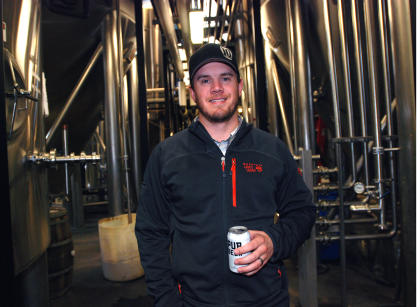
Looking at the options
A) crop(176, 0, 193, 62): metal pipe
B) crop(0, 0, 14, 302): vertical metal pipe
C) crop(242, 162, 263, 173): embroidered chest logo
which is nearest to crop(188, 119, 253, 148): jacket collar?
crop(242, 162, 263, 173): embroidered chest logo

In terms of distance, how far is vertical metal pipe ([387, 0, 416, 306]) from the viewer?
199 centimetres

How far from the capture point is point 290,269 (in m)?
3.54

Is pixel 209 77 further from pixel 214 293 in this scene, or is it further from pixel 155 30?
pixel 155 30

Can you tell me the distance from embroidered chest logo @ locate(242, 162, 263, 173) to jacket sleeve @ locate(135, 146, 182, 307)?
0.39 m

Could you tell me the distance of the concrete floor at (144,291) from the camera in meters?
2.77

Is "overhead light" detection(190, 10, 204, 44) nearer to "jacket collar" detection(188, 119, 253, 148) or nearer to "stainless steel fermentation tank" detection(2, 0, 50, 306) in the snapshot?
"stainless steel fermentation tank" detection(2, 0, 50, 306)

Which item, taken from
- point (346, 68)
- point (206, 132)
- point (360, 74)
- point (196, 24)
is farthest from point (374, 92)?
point (196, 24)

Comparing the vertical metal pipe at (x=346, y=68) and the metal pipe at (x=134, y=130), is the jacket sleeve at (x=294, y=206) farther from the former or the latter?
the metal pipe at (x=134, y=130)

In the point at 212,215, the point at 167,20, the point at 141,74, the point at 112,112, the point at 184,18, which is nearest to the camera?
the point at 212,215

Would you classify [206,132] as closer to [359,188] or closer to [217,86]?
[217,86]

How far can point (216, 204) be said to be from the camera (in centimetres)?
127

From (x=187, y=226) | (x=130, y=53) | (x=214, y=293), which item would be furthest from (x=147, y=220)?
(x=130, y=53)

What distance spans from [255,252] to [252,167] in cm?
37

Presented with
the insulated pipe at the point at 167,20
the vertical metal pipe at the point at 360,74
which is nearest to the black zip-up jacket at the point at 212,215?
the vertical metal pipe at the point at 360,74
